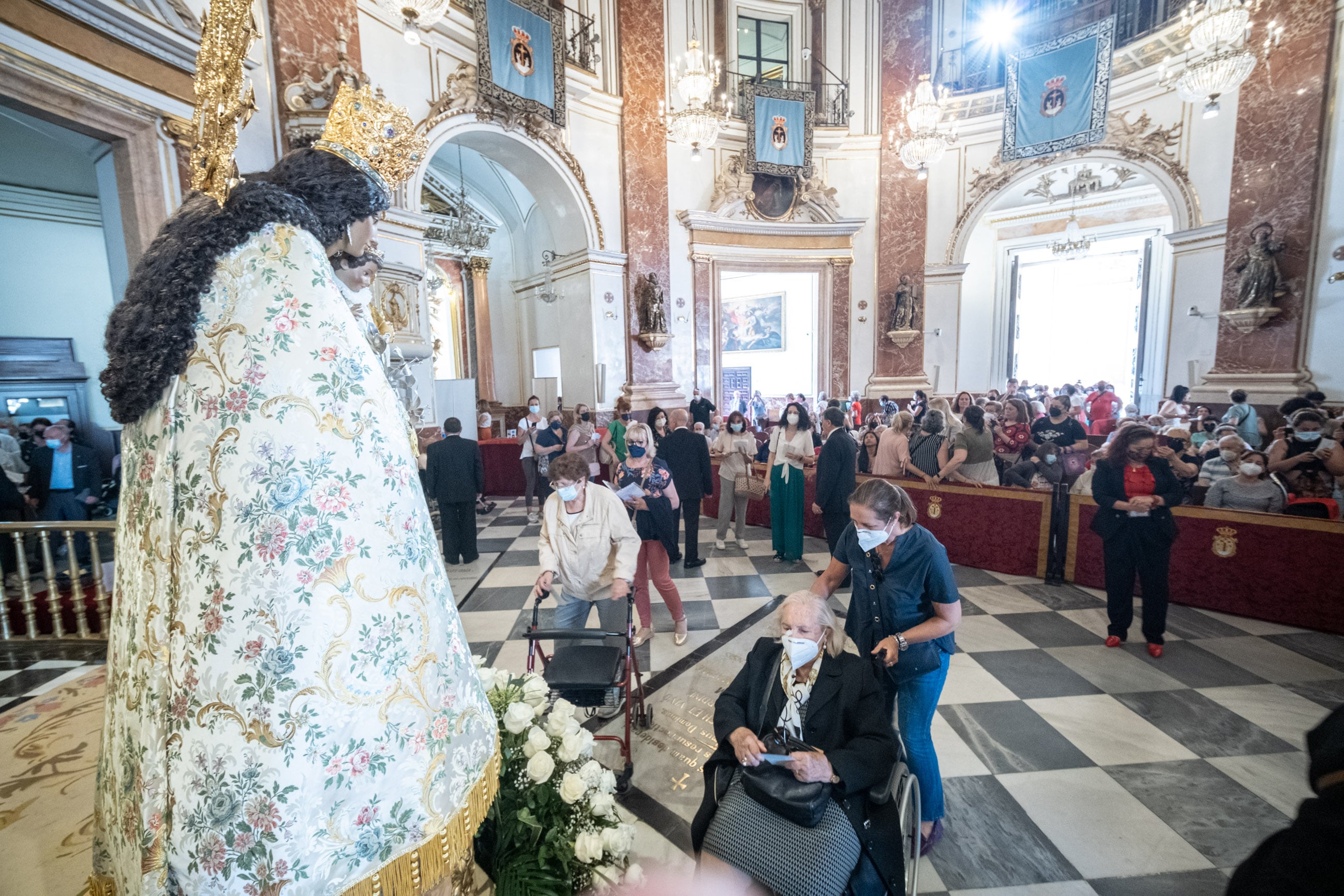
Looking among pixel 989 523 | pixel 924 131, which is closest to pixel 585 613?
pixel 989 523

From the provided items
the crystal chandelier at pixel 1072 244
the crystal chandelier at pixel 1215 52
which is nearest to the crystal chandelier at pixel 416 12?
the crystal chandelier at pixel 1215 52

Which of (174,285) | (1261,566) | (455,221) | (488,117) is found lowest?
(1261,566)

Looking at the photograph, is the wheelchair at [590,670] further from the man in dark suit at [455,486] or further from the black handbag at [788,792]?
the man in dark suit at [455,486]

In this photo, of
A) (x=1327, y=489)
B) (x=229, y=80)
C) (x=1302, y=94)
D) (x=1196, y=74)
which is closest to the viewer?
(x=229, y=80)

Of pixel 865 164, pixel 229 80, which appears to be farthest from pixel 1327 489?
pixel 865 164

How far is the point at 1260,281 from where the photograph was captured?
1027 cm

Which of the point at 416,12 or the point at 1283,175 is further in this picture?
the point at 1283,175

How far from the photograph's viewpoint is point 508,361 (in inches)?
617

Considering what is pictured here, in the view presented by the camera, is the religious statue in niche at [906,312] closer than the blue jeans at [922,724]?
No

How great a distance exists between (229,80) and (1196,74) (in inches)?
495

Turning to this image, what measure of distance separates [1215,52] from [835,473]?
913cm

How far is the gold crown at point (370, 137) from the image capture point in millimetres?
1229

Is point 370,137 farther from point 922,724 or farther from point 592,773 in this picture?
point 922,724

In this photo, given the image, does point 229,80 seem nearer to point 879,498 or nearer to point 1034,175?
point 879,498
